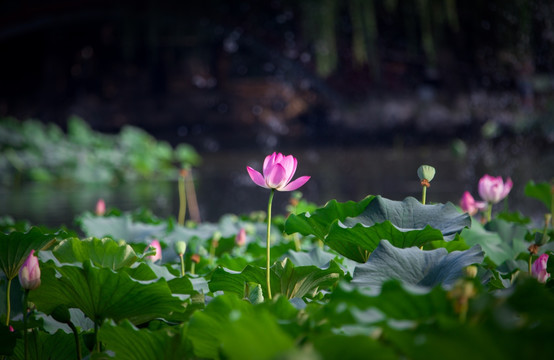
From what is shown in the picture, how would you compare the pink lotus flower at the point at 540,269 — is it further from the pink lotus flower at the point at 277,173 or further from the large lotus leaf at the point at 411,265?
the pink lotus flower at the point at 277,173

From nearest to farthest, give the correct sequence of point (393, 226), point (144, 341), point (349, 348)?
1. point (349, 348)
2. point (144, 341)
3. point (393, 226)

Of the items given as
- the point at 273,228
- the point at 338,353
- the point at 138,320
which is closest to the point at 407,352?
the point at 338,353

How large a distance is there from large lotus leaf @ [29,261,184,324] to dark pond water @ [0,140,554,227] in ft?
6.36

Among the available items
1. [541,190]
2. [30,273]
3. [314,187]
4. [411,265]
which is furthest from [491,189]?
[314,187]

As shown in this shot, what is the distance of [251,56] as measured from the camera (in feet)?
30.5

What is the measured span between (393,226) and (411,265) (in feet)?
0.19

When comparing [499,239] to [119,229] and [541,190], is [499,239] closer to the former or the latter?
[541,190]

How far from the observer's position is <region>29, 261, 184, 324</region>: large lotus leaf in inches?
23.7

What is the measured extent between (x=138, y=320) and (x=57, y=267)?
115mm

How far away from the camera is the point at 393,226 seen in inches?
27.1

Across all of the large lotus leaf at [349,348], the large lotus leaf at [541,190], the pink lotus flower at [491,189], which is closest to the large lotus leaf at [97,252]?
the large lotus leaf at [349,348]

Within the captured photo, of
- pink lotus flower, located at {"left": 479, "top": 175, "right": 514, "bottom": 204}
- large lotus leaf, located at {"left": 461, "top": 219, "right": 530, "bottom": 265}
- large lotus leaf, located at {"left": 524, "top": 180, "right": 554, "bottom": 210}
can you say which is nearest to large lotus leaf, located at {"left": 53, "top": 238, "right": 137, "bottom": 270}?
large lotus leaf, located at {"left": 461, "top": 219, "right": 530, "bottom": 265}

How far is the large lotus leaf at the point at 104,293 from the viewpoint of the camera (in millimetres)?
602

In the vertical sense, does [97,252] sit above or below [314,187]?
above
